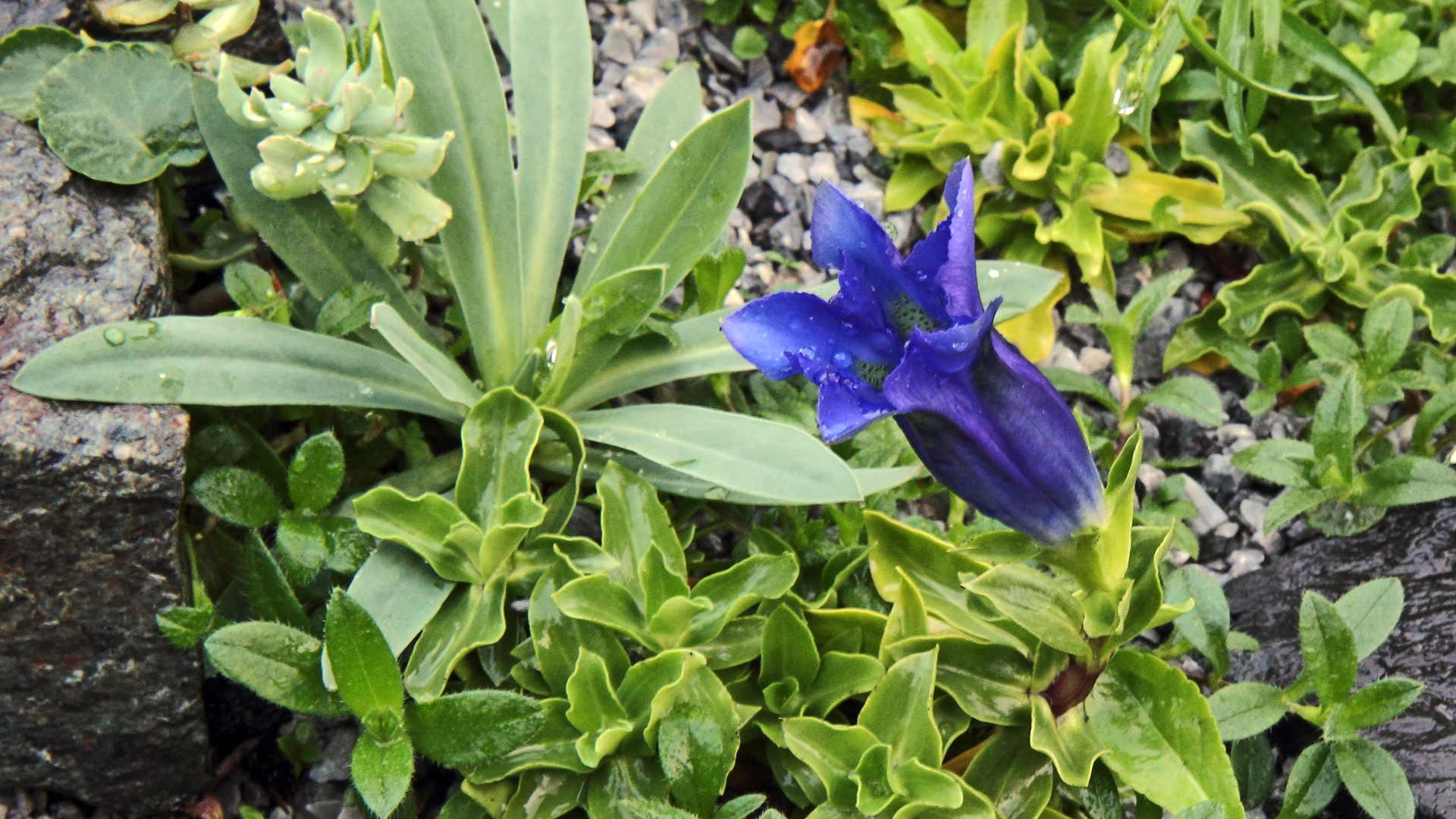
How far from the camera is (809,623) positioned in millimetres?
1931

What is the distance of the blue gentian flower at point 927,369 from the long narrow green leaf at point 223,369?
82 centimetres

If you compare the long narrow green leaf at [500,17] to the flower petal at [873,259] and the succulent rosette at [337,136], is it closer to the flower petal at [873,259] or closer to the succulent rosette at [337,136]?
the succulent rosette at [337,136]

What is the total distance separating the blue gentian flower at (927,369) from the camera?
51.8 inches

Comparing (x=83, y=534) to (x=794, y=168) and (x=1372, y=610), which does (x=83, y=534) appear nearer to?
(x=794, y=168)

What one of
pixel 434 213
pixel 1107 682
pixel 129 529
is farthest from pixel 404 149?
pixel 1107 682

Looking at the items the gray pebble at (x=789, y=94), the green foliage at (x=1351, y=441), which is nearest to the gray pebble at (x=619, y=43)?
the gray pebble at (x=789, y=94)

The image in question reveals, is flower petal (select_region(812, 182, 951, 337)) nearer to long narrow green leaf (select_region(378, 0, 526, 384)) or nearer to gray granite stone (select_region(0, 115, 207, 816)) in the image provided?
long narrow green leaf (select_region(378, 0, 526, 384))

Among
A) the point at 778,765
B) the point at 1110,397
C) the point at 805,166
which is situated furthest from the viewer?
the point at 805,166

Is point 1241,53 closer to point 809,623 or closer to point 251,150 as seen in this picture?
point 809,623

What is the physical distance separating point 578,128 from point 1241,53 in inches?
46.8

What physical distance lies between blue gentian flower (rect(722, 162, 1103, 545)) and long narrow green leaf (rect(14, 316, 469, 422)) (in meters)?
0.82

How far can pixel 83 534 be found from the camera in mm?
1714

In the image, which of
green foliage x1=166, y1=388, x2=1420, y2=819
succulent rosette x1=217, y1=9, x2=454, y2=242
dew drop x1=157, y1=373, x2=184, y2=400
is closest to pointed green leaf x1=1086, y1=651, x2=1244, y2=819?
green foliage x1=166, y1=388, x2=1420, y2=819

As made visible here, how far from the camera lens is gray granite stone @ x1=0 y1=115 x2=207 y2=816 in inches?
66.9
